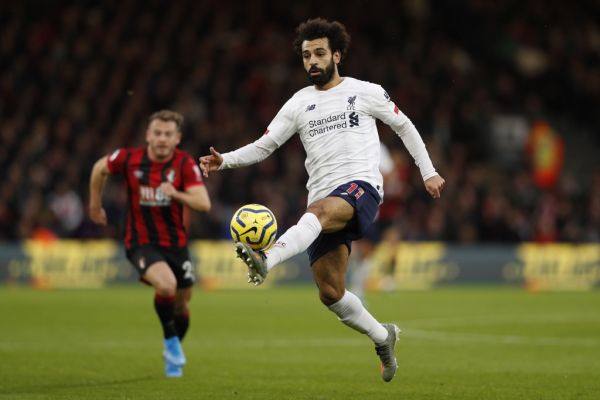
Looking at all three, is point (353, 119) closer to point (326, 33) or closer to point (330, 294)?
point (326, 33)

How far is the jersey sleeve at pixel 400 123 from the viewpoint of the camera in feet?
28.1

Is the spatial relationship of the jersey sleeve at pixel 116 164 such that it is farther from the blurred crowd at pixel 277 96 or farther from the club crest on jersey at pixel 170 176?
the blurred crowd at pixel 277 96

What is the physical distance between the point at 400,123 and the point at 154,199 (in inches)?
107

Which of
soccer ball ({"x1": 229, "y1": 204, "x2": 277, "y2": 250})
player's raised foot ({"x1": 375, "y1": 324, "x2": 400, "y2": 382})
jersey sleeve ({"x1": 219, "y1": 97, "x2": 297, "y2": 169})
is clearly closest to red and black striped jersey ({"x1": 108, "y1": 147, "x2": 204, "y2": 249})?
jersey sleeve ({"x1": 219, "y1": 97, "x2": 297, "y2": 169})

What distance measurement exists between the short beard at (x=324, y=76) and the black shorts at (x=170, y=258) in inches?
98.3

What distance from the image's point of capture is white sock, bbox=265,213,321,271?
24.9 ft

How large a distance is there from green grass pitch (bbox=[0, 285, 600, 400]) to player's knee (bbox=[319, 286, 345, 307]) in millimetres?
733

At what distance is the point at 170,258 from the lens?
10.2 metres

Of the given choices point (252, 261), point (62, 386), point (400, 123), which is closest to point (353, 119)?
point (400, 123)

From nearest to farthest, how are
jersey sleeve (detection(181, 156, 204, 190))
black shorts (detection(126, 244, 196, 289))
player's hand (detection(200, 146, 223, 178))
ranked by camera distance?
player's hand (detection(200, 146, 223, 178)), black shorts (detection(126, 244, 196, 289)), jersey sleeve (detection(181, 156, 204, 190))

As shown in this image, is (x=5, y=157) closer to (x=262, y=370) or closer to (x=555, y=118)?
(x=262, y=370)

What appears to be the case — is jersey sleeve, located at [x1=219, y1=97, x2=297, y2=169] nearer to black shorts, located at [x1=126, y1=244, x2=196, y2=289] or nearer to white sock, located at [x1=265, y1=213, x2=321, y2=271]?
white sock, located at [x1=265, y1=213, x2=321, y2=271]

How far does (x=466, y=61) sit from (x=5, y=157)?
1380cm

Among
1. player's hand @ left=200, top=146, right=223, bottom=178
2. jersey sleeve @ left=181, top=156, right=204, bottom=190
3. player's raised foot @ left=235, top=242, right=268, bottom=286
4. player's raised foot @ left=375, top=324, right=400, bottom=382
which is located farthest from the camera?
jersey sleeve @ left=181, top=156, right=204, bottom=190
